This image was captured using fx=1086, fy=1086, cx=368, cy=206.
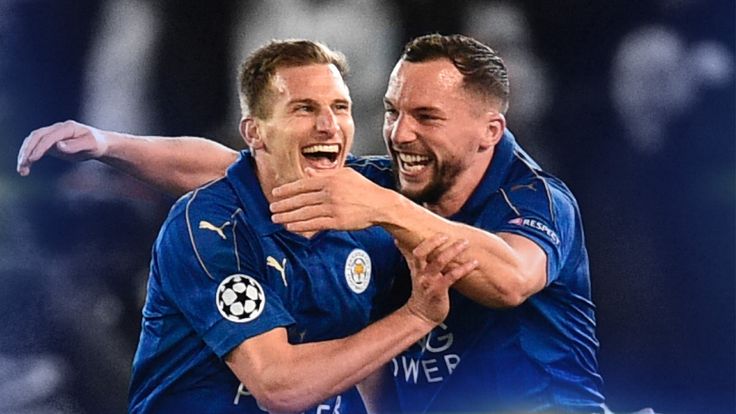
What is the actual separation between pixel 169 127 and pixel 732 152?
4.88 feet

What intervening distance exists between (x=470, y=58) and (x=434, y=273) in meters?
0.60

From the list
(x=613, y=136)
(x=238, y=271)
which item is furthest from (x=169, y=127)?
(x=613, y=136)

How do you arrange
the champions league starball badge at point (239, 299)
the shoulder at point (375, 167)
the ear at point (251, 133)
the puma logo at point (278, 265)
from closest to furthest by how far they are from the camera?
the champions league starball badge at point (239, 299)
the puma logo at point (278, 265)
the ear at point (251, 133)
the shoulder at point (375, 167)

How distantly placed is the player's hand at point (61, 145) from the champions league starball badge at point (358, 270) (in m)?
0.67

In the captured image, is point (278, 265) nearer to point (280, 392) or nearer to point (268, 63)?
point (280, 392)

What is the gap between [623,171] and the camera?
2855mm

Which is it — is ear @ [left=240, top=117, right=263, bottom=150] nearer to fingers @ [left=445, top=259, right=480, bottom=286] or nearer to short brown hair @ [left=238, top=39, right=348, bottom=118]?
short brown hair @ [left=238, top=39, right=348, bottom=118]

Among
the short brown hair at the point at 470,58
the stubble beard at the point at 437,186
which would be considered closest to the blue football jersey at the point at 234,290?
the stubble beard at the point at 437,186

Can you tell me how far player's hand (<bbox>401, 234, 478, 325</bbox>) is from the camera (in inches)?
94.5

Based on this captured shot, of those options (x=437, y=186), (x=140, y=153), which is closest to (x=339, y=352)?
(x=437, y=186)

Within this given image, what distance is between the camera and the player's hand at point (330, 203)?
7.59 ft

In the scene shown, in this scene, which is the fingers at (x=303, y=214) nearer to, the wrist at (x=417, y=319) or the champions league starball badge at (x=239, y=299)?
the champions league starball badge at (x=239, y=299)

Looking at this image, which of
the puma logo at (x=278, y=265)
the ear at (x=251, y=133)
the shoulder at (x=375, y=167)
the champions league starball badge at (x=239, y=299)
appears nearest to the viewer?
the champions league starball badge at (x=239, y=299)

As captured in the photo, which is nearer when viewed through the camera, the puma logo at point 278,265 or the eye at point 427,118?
the puma logo at point 278,265
